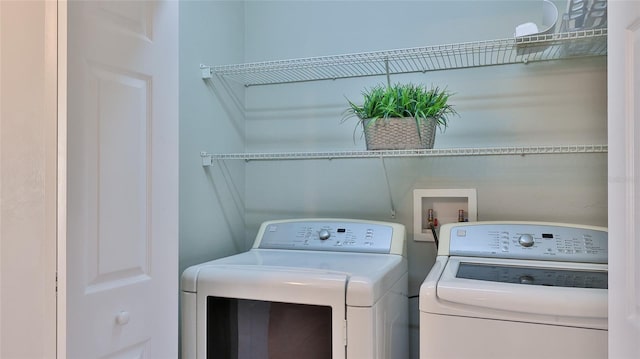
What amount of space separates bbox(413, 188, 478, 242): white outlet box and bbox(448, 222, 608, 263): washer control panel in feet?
0.71

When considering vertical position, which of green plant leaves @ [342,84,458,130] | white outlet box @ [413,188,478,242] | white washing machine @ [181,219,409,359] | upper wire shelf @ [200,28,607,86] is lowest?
white washing machine @ [181,219,409,359]

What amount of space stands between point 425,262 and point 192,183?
40.3 inches

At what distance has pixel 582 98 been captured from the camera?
1.80m

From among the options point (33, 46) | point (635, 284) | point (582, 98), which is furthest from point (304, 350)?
point (582, 98)

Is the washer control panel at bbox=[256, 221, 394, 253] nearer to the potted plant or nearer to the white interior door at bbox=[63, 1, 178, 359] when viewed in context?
the potted plant

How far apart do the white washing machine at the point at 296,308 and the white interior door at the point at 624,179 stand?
0.59 metres

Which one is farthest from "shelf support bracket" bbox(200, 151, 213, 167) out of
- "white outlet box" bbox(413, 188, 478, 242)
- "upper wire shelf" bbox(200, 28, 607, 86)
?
"white outlet box" bbox(413, 188, 478, 242)

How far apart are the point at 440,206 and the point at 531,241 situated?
1.46 feet

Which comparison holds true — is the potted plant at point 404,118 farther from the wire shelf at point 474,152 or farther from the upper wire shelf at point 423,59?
the upper wire shelf at point 423,59

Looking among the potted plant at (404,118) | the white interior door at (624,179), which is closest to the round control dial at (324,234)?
the potted plant at (404,118)

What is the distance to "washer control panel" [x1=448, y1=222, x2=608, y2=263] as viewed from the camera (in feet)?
5.00

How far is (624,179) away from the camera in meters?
0.93

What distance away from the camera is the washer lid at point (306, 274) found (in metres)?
1.31

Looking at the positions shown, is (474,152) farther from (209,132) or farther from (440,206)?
(209,132)
